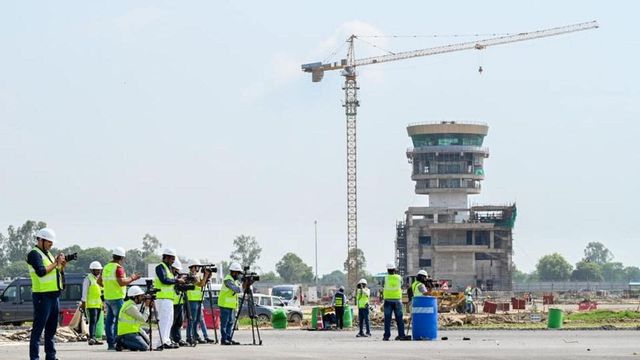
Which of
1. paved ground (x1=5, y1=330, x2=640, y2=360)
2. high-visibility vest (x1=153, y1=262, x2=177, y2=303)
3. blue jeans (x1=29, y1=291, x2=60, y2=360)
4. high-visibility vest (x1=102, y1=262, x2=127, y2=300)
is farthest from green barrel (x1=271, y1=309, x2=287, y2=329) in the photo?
blue jeans (x1=29, y1=291, x2=60, y2=360)

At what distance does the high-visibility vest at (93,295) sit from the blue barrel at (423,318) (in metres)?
7.04

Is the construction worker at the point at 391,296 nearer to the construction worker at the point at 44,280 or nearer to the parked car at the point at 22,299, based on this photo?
the construction worker at the point at 44,280

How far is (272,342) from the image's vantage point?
3102 centimetres

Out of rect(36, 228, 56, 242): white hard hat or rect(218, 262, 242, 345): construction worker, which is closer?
rect(36, 228, 56, 242): white hard hat

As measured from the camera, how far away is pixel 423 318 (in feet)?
100.0

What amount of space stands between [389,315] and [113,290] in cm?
750

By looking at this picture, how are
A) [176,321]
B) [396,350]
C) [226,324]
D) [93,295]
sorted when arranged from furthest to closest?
[93,295] → [226,324] → [176,321] → [396,350]

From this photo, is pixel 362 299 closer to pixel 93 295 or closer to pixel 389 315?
pixel 389 315

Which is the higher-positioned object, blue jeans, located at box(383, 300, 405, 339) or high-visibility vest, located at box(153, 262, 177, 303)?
high-visibility vest, located at box(153, 262, 177, 303)

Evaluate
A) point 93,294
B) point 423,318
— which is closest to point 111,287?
point 93,294

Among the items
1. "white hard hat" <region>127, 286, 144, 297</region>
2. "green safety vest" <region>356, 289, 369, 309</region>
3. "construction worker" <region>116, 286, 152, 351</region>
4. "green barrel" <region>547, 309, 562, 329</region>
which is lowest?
"construction worker" <region>116, 286, 152, 351</region>

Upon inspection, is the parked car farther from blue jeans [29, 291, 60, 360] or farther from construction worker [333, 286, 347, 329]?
blue jeans [29, 291, 60, 360]

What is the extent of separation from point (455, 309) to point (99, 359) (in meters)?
53.4

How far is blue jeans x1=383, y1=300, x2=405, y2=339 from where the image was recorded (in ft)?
102
